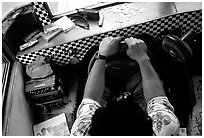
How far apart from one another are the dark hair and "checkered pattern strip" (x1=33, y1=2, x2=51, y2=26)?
4.93 ft

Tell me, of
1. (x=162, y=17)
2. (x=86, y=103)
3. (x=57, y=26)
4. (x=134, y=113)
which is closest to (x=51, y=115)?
(x=57, y=26)

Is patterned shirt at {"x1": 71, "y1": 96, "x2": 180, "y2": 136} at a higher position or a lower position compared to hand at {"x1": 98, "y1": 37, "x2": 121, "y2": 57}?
lower

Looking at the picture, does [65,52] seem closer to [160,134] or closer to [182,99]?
[182,99]

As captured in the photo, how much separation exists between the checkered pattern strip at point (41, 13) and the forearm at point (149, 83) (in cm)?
117

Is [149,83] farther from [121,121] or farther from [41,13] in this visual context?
[41,13]

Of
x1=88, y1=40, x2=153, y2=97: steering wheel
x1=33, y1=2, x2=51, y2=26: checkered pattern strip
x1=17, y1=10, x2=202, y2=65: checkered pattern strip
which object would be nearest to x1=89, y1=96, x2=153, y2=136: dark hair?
x1=88, y1=40, x2=153, y2=97: steering wheel

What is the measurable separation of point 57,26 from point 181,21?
1.07 metres

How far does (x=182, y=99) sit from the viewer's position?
7.54 feet

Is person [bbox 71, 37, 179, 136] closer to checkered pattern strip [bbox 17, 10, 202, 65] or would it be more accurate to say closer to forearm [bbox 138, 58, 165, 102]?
forearm [bbox 138, 58, 165, 102]

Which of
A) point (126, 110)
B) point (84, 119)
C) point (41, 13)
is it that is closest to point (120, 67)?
point (84, 119)

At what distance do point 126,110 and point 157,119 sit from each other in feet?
1.16

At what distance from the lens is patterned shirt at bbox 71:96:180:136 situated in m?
1.59

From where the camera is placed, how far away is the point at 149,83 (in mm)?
1747

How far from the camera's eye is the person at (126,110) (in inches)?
50.6
